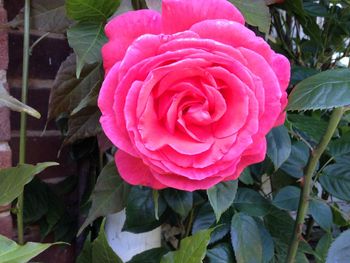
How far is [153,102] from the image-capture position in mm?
438

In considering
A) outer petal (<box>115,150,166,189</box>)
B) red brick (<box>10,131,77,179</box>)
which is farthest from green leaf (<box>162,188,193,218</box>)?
red brick (<box>10,131,77,179</box>)

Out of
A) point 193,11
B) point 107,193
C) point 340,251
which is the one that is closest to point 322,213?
point 340,251

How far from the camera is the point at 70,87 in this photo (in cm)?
65

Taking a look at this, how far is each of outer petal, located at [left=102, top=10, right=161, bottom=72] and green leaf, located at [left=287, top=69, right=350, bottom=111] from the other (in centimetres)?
19

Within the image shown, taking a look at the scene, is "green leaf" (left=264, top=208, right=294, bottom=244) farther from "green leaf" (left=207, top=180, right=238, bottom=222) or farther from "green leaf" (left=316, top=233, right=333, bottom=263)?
"green leaf" (left=207, top=180, right=238, bottom=222)

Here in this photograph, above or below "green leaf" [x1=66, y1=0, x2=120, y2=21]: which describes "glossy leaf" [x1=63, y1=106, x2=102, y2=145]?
below

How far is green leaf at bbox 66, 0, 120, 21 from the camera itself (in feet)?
1.76

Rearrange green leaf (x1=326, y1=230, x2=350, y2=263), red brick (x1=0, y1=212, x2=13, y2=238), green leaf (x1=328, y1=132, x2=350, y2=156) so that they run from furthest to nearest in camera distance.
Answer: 1. green leaf (x1=328, y1=132, x2=350, y2=156)
2. red brick (x1=0, y1=212, x2=13, y2=238)
3. green leaf (x1=326, y1=230, x2=350, y2=263)

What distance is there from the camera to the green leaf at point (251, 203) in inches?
30.3

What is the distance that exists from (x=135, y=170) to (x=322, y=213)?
46cm

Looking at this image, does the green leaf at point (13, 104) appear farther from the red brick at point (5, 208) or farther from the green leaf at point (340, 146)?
the green leaf at point (340, 146)

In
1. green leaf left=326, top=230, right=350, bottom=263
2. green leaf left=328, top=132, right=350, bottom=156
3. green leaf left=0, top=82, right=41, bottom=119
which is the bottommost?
green leaf left=326, top=230, right=350, bottom=263

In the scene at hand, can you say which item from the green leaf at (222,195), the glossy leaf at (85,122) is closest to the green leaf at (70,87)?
the glossy leaf at (85,122)

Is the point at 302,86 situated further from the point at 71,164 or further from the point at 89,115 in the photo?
the point at 71,164
